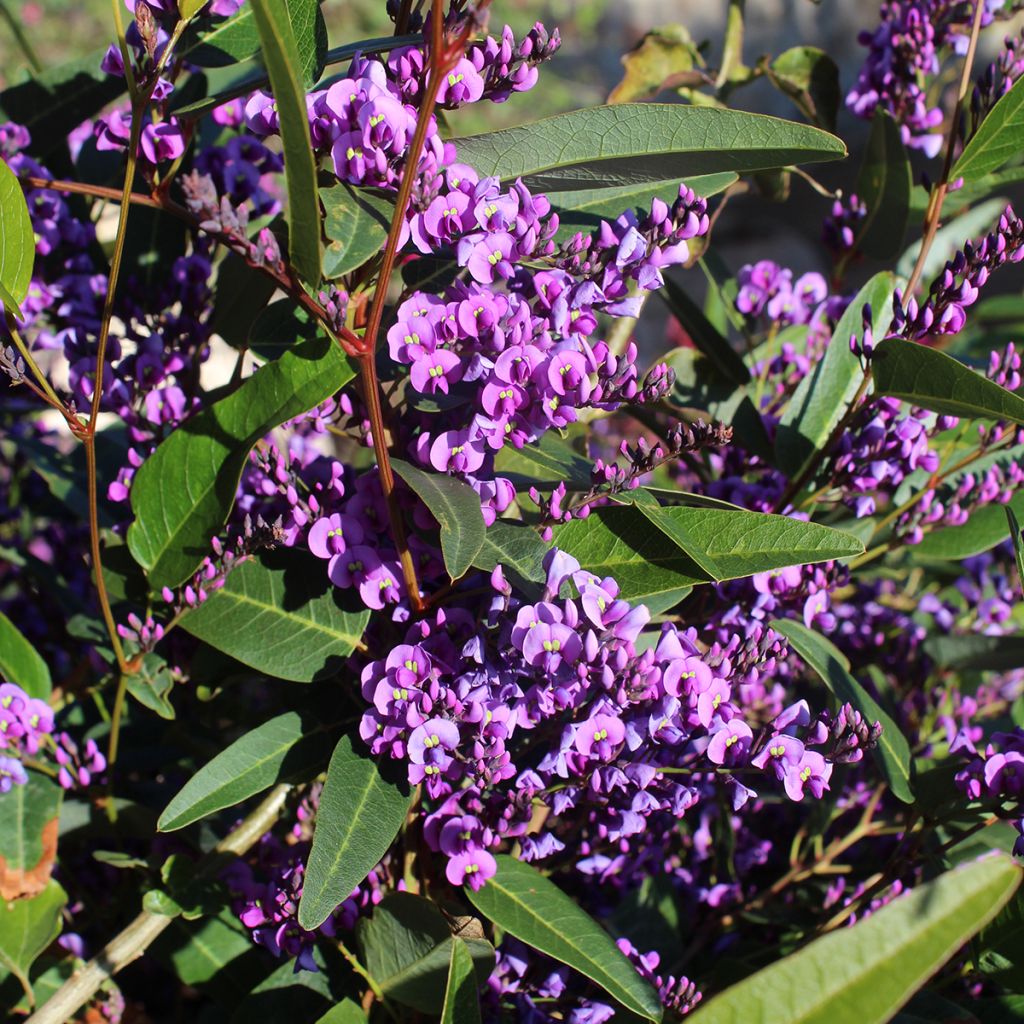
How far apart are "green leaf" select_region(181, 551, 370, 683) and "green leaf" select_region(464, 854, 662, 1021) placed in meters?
0.27

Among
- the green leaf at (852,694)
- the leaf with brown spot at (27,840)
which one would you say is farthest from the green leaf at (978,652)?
the leaf with brown spot at (27,840)

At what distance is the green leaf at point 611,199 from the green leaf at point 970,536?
607mm

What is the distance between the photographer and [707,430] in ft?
3.32

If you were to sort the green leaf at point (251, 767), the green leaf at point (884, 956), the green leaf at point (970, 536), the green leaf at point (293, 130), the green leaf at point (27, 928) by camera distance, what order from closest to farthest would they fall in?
the green leaf at point (884, 956), the green leaf at point (293, 130), the green leaf at point (251, 767), the green leaf at point (27, 928), the green leaf at point (970, 536)

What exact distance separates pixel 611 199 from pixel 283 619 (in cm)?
54

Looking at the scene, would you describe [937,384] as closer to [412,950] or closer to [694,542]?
[694,542]

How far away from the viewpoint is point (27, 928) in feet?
4.15

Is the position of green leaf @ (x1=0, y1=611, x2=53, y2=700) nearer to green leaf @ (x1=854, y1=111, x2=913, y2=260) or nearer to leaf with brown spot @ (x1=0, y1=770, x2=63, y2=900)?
leaf with brown spot @ (x1=0, y1=770, x2=63, y2=900)

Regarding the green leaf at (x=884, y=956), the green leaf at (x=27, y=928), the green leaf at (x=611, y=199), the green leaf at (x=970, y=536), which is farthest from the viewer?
the green leaf at (x=970, y=536)

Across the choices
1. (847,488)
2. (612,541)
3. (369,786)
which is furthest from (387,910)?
(847,488)

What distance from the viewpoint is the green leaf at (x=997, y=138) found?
118 cm

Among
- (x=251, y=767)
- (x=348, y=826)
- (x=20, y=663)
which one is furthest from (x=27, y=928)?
(x=348, y=826)

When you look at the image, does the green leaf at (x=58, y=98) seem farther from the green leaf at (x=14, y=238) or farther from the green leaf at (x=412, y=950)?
the green leaf at (x=412, y=950)

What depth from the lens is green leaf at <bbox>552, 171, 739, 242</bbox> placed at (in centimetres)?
113
